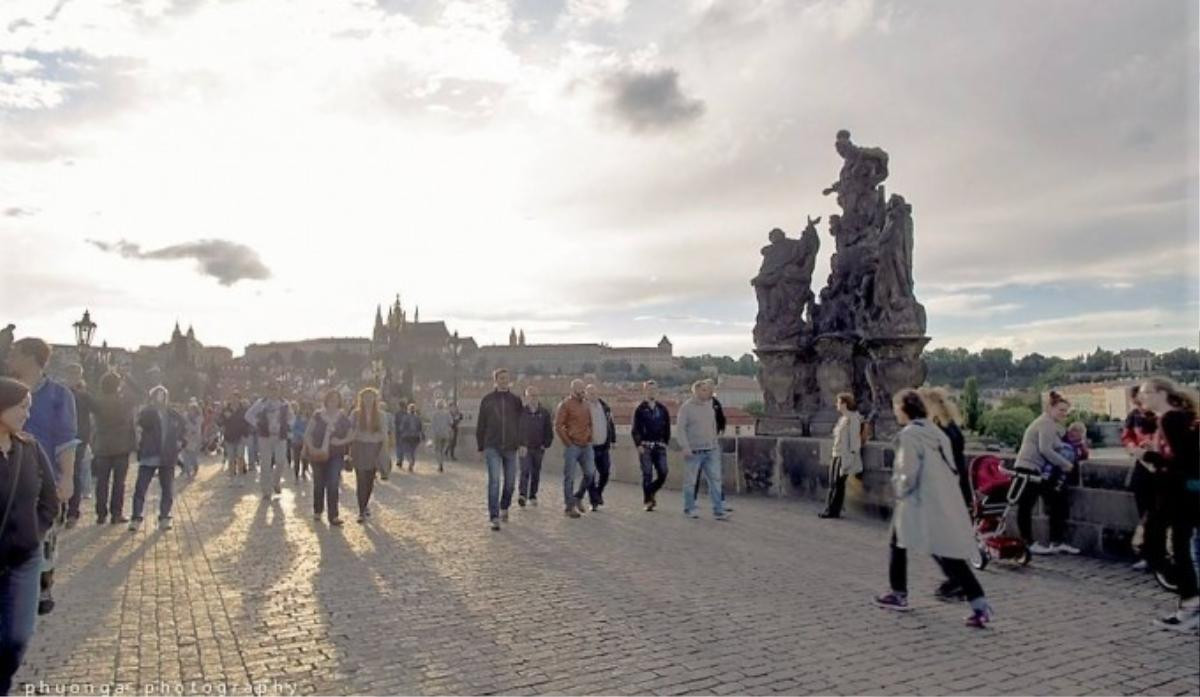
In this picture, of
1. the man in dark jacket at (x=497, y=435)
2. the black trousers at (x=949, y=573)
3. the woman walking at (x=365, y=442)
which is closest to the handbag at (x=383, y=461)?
the woman walking at (x=365, y=442)

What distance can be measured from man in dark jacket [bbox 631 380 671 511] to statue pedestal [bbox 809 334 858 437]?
3.54 meters

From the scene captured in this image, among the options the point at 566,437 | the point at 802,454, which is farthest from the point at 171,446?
the point at 802,454

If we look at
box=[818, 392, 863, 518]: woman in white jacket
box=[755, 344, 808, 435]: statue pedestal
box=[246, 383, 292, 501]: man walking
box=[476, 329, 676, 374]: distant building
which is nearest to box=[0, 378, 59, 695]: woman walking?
box=[818, 392, 863, 518]: woman in white jacket

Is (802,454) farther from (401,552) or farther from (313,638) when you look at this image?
(313,638)

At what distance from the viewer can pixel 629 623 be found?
17.9 ft

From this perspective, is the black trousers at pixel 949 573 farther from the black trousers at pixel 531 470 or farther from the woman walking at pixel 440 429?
the woman walking at pixel 440 429

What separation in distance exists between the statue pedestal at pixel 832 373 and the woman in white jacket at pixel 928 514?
8.21 metres

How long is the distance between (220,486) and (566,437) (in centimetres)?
788

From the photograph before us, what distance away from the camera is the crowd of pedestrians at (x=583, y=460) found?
3771 millimetres

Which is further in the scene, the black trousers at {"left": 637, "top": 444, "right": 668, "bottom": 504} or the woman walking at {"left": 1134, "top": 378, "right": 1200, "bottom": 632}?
the black trousers at {"left": 637, "top": 444, "right": 668, "bottom": 504}

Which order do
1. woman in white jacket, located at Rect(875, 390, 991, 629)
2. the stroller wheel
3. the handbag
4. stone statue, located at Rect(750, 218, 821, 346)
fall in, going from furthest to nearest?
stone statue, located at Rect(750, 218, 821, 346), the handbag, the stroller wheel, woman in white jacket, located at Rect(875, 390, 991, 629)

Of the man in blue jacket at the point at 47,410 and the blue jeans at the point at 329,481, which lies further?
the blue jeans at the point at 329,481

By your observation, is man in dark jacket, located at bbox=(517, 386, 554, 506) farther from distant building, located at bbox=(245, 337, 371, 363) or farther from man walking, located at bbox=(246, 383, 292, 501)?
distant building, located at bbox=(245, 337, 371, 363)

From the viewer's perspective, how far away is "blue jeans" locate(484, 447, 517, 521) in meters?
9.72
